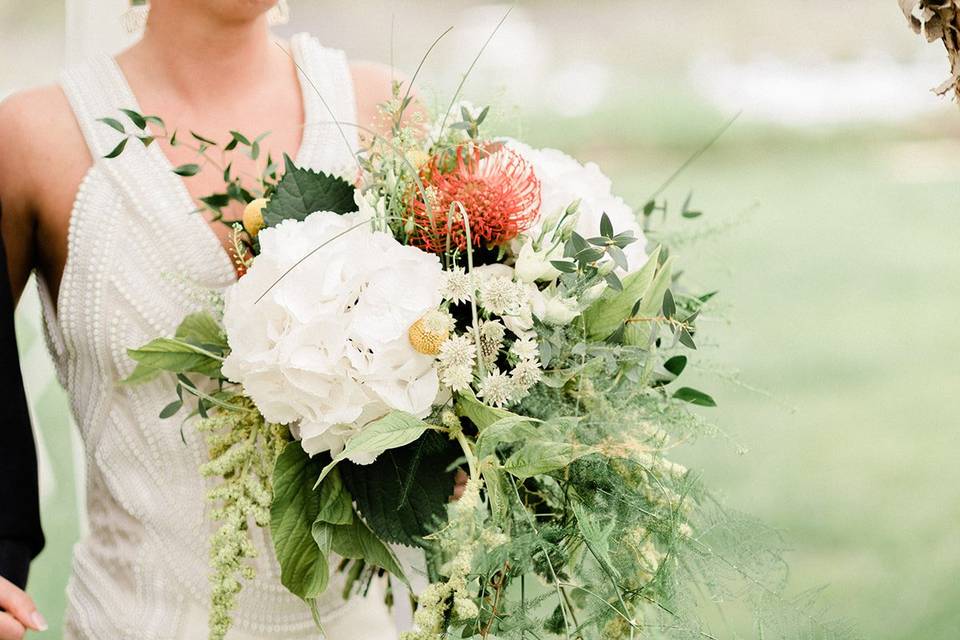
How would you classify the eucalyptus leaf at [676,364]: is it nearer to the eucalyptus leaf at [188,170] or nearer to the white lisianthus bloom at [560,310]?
the white lisianthus bloom at [560,310]

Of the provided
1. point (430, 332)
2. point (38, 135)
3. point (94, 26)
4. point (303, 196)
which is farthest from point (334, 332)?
point (94, 26)

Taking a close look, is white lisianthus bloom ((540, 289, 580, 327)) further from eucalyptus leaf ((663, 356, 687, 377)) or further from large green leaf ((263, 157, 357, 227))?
large green leaf ((263, 157, 357, 227))

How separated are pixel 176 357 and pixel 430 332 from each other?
1.00 ft

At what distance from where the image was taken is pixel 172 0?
4.24 ft

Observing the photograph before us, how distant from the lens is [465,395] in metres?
0.94

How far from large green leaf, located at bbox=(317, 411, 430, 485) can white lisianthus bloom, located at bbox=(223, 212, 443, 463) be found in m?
0.02

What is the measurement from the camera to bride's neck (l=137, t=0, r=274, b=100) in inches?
51.2

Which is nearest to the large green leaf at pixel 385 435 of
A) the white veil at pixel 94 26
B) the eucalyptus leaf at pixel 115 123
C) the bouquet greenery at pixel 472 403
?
the bouquet greenery at pixel 472 403

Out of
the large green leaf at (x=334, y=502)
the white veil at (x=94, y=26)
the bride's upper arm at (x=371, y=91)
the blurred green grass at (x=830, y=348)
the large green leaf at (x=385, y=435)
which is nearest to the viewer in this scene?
the large green leaf at (x=385, y=435)

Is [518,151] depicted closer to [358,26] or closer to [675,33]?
[358,26]

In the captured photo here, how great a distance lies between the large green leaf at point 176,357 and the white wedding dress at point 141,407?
0.49ft

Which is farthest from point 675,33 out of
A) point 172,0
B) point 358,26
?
point 172,0

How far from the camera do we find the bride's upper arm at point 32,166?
4.04 ft

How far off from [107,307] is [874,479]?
3.48 m
